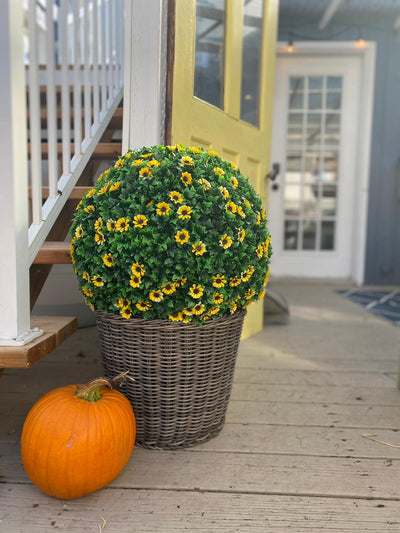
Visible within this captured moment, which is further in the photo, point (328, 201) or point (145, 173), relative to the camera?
point (328, 201)

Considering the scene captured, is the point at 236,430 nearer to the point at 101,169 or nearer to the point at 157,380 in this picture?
the point at 157,380

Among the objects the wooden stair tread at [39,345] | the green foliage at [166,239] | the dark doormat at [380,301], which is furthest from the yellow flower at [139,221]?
the dark doormat at [380,301]

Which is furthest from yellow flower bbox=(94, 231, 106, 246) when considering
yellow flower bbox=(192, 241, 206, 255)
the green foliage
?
yellow flower bbox=(192, 241, 206, 255)

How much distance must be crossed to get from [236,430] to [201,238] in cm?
63

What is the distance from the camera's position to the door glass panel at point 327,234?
164 inches

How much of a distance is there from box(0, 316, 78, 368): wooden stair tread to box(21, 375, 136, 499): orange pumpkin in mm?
111

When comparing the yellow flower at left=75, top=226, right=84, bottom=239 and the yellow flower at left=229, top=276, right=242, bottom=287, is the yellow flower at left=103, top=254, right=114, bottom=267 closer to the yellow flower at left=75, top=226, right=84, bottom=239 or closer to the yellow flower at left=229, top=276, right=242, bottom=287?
the yellow flower at left=75, top=226, right=84, bottom=239

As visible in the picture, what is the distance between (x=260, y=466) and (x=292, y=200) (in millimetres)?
3315

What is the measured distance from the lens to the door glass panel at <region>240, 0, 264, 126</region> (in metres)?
2.11

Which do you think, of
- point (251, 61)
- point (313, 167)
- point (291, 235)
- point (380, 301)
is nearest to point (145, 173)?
point (251, 61)

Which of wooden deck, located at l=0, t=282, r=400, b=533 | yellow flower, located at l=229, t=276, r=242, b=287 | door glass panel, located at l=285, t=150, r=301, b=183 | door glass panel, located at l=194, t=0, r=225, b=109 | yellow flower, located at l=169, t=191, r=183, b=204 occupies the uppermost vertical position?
door glass panel, located at l=194, t=0, r=225, b=109

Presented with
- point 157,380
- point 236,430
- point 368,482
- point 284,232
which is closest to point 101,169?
point 157,380

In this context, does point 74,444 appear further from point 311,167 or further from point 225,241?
point 311,167

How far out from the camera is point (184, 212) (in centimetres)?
105
